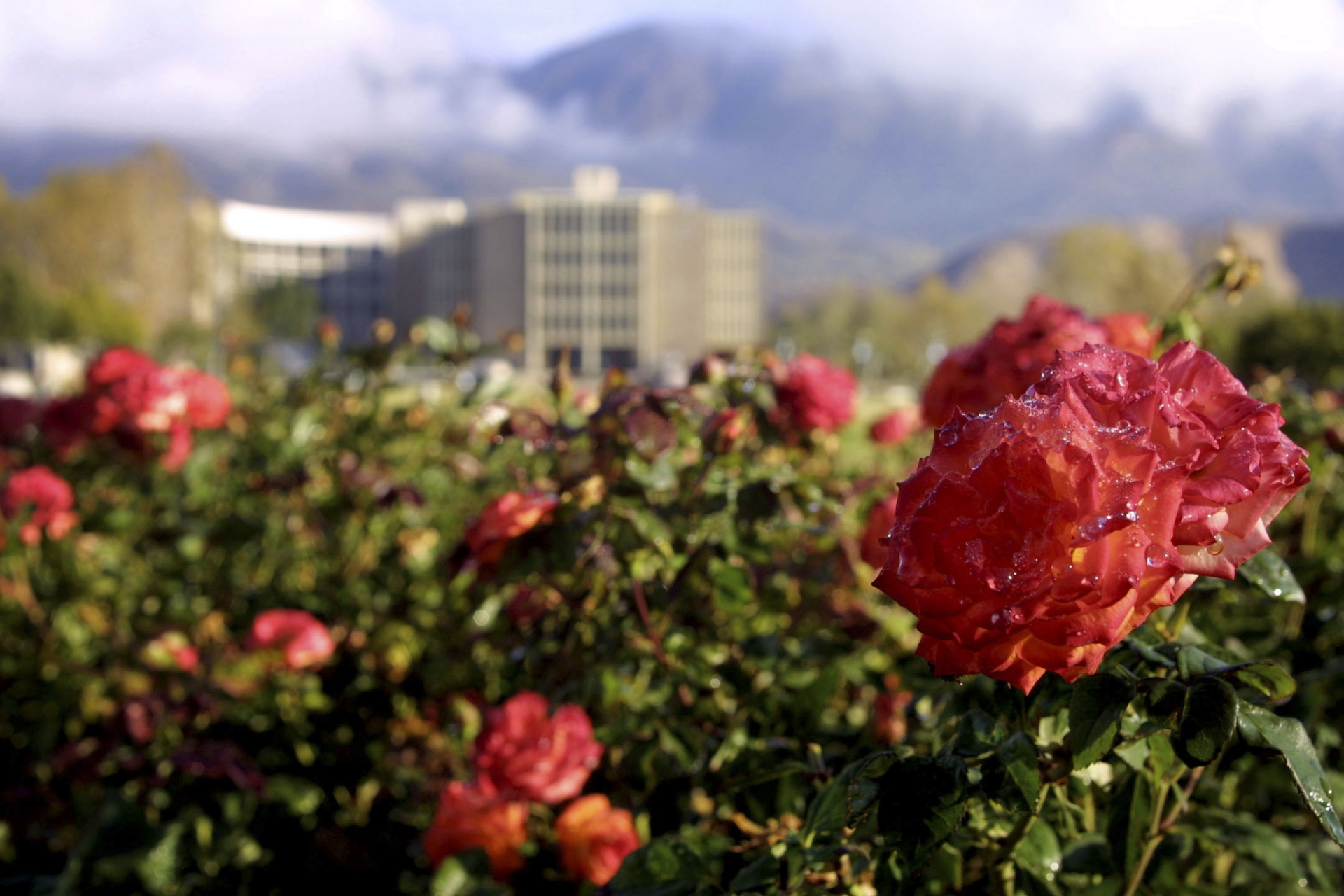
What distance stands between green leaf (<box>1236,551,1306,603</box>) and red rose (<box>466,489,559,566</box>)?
0.48 meters

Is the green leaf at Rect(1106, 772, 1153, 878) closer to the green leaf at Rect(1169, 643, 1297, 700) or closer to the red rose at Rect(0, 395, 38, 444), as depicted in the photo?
the green leaf at Rect(1169, 643, 1297, 700)

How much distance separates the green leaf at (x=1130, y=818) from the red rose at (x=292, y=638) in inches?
35.2

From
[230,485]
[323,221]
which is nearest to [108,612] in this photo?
[230,485]

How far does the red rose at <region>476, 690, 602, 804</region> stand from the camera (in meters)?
0.84

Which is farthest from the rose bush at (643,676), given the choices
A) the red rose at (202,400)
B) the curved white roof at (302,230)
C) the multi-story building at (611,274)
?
the curved white roof at (302,230)

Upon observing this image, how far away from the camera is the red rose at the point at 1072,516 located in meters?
0.43

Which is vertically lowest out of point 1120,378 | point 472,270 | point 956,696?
point 472,270

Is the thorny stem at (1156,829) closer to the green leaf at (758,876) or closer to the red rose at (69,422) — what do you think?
the green leaf at (758,876)

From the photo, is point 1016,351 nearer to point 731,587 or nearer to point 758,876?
point 731,587

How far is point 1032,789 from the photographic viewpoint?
1.70 feet

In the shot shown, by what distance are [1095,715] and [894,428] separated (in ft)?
4.67

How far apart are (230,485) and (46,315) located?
98.7ft

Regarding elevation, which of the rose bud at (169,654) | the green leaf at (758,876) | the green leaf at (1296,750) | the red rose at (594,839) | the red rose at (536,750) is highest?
the green leaf at (1296,750)

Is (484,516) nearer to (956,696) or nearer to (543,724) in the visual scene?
(543,724)
